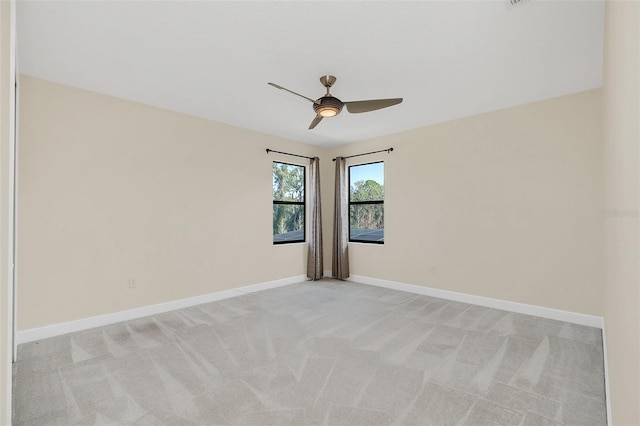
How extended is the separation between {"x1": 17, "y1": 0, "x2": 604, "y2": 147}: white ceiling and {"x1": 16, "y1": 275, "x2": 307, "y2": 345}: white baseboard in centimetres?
253

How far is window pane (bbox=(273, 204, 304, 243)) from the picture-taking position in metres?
5.35

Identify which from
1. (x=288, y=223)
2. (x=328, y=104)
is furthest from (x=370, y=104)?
(x=288, y=223)

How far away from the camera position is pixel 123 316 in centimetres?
352

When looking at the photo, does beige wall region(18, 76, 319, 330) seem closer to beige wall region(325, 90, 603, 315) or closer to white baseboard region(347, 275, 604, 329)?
white baseboard region(347, 275, 604, 329)

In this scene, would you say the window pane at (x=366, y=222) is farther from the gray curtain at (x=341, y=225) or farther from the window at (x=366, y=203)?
the gray curtain at (x=341, y=225)

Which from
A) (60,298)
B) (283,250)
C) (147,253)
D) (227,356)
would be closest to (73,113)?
(147,253)

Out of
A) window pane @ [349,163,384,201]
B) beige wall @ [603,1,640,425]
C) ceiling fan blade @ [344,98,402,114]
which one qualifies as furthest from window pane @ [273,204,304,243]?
beige wall @ [603,1,640,425]

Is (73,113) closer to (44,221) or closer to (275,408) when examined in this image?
(44,221)

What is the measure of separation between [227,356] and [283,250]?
2786 millimetres

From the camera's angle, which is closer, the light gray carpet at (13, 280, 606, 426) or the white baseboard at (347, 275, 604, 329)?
the light gray carpet at (13, 280, 606, 426)

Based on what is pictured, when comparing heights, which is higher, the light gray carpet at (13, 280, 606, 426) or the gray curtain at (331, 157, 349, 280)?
the gray curtain at (331, 157, 349, 280)

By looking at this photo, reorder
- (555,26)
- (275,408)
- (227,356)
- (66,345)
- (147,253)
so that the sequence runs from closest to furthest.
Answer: (275,408) < (555,26) < (227,356) < (66,345) < (147,253)

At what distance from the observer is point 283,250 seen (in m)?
5.35

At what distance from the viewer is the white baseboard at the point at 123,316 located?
2990 millimetres
